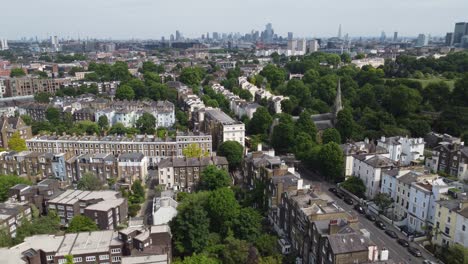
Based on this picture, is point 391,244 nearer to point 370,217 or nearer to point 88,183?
point 370,217

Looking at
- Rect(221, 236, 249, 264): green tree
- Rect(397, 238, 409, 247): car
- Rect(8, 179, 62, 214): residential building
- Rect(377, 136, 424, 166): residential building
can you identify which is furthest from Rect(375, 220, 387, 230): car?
Rect(8, 179, 62, 214): residential building

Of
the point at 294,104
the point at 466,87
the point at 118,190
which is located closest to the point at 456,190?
the point at 118,190

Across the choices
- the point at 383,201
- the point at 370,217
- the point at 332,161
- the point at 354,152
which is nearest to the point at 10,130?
the point at 332,161

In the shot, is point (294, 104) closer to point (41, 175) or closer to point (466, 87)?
point (466, 87)

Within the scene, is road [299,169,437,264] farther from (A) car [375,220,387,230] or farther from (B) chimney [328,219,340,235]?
(B) chimney [328,219,340,235]

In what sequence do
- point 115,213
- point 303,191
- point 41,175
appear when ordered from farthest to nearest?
1. point 41,175
2. point 115,213
3. point 303,191

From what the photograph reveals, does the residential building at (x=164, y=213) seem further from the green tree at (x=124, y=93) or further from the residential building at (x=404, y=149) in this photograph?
the green tree at (x=124, y=93)
